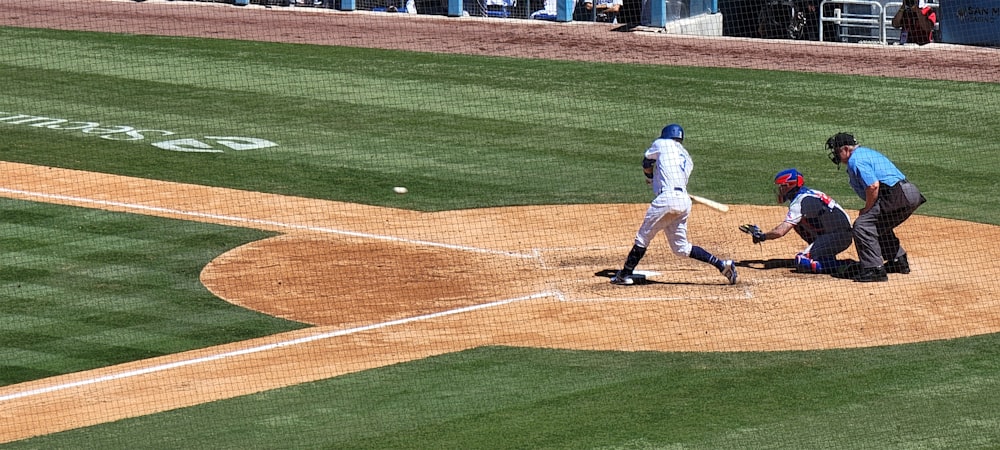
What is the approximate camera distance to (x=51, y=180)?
1582cm

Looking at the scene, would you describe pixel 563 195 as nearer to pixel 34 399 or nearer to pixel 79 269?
pixel 79 269

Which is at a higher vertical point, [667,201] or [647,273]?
[667,201]

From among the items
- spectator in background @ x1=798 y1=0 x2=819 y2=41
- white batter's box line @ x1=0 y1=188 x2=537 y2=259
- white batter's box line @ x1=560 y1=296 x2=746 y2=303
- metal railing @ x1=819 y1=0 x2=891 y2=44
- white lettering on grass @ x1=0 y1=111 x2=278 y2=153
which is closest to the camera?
white batter's box line @ x1=560 y1=296 x2=746 y2=303

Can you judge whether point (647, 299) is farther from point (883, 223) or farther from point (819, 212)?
point (883, 223)

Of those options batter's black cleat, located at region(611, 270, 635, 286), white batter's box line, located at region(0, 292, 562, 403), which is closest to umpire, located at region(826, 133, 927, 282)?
batter's black cleat, located at region(611, 270, 635, 286)

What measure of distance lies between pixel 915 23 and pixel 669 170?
14353 millimetres

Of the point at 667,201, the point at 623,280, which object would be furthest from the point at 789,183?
the point at 623,280

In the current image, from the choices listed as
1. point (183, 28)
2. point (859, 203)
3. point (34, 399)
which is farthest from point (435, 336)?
point (183, 28)

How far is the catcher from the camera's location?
467 inches

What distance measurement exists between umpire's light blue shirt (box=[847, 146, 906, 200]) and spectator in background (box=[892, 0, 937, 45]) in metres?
12.7

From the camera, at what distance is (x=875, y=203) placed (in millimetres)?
11656

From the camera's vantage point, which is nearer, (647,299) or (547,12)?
(647,299)

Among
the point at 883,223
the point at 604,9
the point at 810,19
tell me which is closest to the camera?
the point at 883,223

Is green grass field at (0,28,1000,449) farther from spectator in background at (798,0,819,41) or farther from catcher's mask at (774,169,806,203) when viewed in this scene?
spectator in background at (798,0,819,41)
